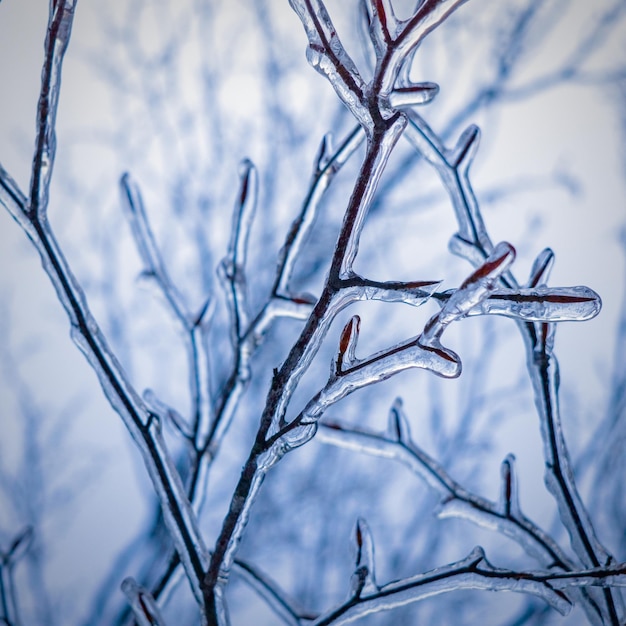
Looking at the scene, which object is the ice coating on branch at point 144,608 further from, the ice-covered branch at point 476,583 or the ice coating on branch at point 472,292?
the ice coating on branch at point 472,292

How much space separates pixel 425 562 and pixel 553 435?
73 cm

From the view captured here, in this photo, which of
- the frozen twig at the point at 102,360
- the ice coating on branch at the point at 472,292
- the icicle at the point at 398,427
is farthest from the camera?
the icicle at the point at 398,427

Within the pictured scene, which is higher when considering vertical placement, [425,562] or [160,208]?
[160,208]

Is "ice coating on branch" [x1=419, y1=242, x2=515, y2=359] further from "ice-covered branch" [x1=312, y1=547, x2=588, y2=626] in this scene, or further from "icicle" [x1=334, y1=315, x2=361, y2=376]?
"ice-covered branch" [x1=312, y1=547, x2=588, y2=626]

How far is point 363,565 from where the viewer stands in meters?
0.46

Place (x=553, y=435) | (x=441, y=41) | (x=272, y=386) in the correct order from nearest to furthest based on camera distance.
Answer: (x=272, y=386)
(x=553, y=435)
(x=441, y=41)

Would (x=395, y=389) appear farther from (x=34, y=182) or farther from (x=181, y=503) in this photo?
(x=34, y=182)

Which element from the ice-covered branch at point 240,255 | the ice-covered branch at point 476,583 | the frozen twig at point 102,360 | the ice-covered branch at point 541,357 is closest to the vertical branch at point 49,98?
the frozen twig at point 102,360

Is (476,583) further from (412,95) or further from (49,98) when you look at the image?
(49,98)

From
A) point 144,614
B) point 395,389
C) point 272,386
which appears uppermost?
point 395,389

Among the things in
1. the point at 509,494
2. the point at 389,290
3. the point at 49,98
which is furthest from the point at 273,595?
the point at 49,98

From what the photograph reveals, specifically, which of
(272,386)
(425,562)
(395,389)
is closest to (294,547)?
(425,562)

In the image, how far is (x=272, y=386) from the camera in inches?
15.0

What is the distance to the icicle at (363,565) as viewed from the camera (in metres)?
0.44
